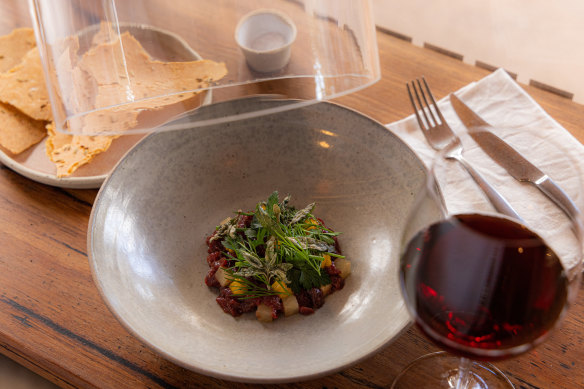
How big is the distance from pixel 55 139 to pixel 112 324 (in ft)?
1.63

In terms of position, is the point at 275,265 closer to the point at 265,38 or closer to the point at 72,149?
the point at 265,38

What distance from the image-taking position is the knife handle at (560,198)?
24.6 inches

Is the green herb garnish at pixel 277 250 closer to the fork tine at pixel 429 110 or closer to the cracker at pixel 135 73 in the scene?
the cracker at pixel 135 73

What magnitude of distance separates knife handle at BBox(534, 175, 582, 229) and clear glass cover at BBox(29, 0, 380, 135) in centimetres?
32

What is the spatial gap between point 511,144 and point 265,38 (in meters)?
0.51

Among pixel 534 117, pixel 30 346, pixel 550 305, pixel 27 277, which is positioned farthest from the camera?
pixel 534 117

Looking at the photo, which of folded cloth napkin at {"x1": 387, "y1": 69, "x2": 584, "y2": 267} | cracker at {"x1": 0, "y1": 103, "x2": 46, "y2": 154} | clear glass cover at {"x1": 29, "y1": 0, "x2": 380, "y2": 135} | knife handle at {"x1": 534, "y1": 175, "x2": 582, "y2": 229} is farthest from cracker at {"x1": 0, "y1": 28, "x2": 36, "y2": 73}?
knife handle at {"x1": 534, "y1": 175, "x2": 582, "y2": 229}

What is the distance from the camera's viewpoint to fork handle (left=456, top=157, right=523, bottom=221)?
3.15 feet

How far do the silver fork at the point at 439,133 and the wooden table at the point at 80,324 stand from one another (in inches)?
2.5

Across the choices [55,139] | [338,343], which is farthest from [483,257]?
[55,139]

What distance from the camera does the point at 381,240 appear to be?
3.11 ft

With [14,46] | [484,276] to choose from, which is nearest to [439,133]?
[484,276]

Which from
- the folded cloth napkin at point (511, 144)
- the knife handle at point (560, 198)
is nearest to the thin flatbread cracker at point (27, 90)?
the folded cloth napkin at point (511, 144)

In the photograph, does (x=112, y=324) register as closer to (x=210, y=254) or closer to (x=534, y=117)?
(x=210, y=254)
